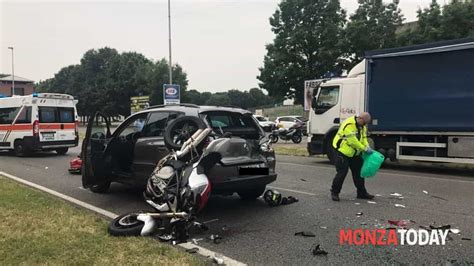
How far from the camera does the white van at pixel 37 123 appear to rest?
1564 cm

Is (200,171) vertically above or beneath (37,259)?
above

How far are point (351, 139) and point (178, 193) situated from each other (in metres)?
3.50

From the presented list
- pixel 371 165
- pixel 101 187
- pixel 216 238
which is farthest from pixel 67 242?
pixel 371 165

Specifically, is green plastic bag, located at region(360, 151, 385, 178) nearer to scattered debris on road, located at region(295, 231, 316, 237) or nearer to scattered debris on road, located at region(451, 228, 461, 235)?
scattered debris on road, located at region(451, 228, 461, 235)

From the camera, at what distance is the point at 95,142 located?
7.29 meters

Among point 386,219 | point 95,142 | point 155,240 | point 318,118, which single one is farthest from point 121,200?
point 318,118

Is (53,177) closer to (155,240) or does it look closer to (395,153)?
(155,240)

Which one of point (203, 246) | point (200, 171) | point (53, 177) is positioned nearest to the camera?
point (203, 246)

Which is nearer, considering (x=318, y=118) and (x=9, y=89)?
(x=318, y=118)

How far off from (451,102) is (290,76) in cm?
2762

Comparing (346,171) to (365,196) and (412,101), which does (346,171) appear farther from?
(412,101)

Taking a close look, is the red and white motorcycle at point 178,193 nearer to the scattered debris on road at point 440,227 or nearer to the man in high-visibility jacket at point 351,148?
the man in high-visibility jacket at point 351,148

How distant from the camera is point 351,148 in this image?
758 cm

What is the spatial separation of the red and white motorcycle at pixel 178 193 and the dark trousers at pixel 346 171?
2.60 metres
